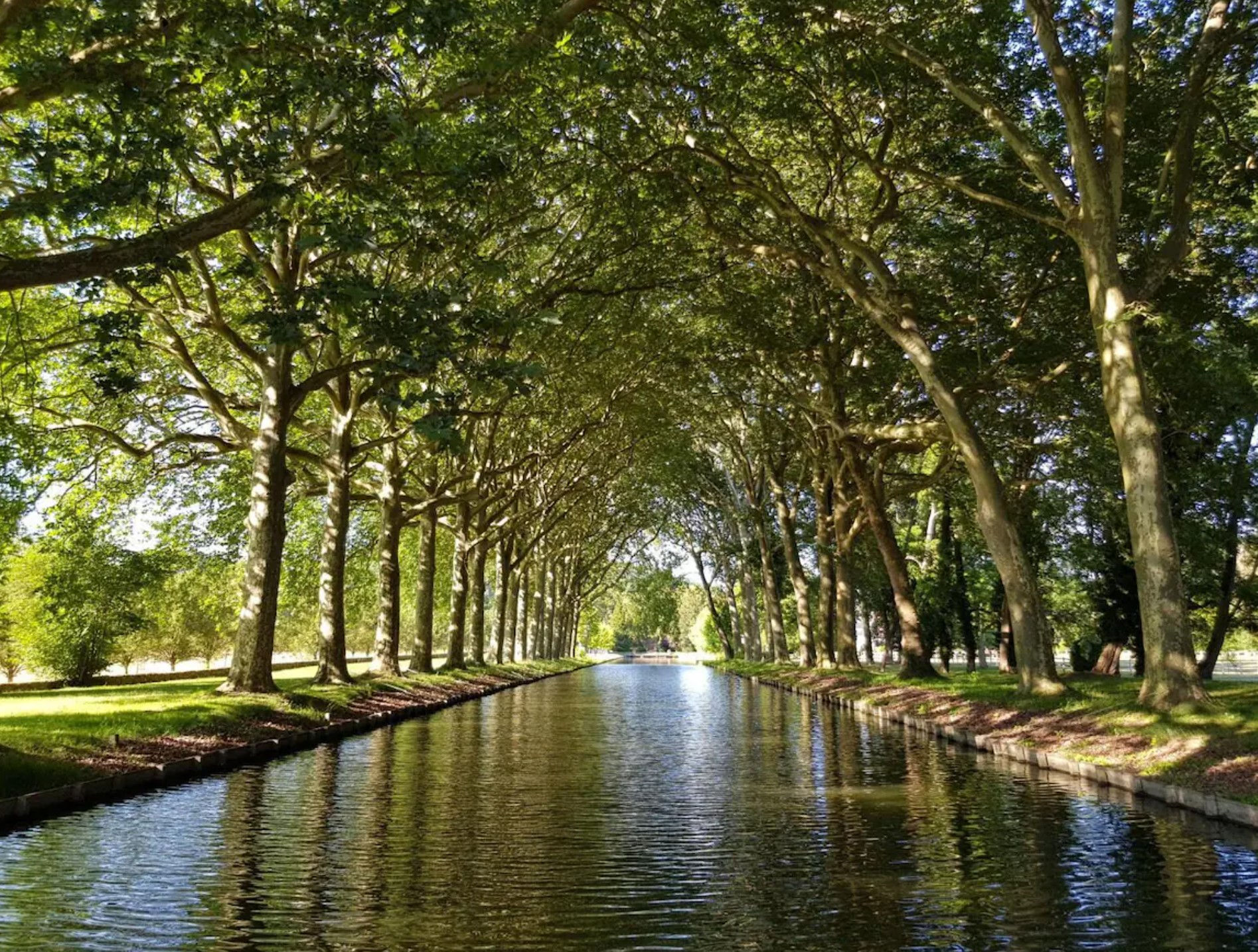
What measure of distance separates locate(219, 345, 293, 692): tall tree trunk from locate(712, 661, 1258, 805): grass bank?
14.3 metres

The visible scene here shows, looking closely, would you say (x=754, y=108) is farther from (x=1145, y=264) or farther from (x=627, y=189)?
(x=1145, y=264)

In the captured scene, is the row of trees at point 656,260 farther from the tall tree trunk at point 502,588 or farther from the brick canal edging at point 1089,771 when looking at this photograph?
the tall tree trunk at point 502,588

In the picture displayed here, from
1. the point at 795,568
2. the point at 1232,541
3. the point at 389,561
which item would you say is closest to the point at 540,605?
the point at 795,568

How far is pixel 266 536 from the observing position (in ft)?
61.5

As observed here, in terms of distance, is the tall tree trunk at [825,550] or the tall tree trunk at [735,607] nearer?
the tall tree trunk at [825,550]

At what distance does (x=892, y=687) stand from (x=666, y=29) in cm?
1804

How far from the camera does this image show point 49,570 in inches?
1206

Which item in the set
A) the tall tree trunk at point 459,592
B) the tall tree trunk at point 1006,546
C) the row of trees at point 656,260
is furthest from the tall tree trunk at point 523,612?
the tall tree trunk at point 1006,546

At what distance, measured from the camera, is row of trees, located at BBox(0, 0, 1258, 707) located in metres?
10.3

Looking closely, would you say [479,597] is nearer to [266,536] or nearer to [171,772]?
[266,536]

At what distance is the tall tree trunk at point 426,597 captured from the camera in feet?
105

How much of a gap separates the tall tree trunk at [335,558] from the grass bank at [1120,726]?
47.0 ft

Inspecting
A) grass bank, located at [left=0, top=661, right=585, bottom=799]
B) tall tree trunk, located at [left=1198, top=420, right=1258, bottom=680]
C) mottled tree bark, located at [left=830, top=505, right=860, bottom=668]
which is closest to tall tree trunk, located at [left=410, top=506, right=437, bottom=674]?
grass bank, located at [left=0, top=661, right=585, bottom=799]

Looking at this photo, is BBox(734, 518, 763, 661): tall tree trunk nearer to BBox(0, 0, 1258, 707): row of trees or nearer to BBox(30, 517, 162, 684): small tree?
BBox(0, 0, 1258, 707): row of trees
